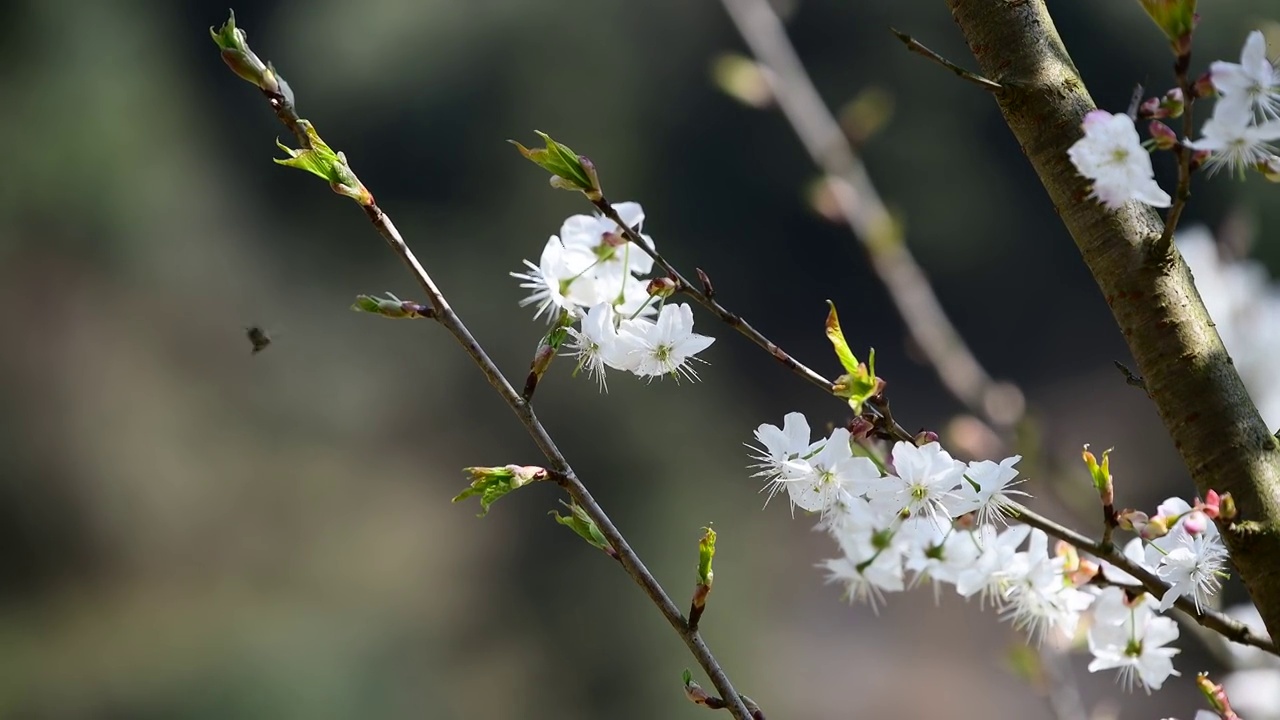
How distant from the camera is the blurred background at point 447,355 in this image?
1.83 metres

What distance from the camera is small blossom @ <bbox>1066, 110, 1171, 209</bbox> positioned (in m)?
0.24

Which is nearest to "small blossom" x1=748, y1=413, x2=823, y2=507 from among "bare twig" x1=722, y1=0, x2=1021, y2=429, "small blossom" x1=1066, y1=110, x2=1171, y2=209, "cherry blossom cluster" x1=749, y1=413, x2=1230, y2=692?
"cherry blossom cluster" x1=749, y1=413, x2=1230, y2=692

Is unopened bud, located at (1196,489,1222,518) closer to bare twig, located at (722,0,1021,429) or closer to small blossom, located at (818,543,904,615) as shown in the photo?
small blossom, located at (818,543,904,615)

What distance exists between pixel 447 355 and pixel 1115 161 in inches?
72.2

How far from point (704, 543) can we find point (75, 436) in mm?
1999

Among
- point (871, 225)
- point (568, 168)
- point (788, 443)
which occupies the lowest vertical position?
point (871, 225)

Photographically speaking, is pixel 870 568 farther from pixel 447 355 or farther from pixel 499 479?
pixel 447 355

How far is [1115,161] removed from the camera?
0.25 m

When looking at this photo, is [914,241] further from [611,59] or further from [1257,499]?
[1257,499]

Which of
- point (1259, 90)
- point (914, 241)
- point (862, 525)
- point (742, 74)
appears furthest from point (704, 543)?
point (914, 241)

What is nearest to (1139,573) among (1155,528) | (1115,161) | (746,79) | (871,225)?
(1155,528)

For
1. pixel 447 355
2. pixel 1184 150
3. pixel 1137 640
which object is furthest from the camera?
pixel 447 355

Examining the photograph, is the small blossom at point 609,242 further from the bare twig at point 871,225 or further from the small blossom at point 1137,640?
the bare twig at point 871,225

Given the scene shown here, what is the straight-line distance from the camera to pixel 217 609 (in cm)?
186
